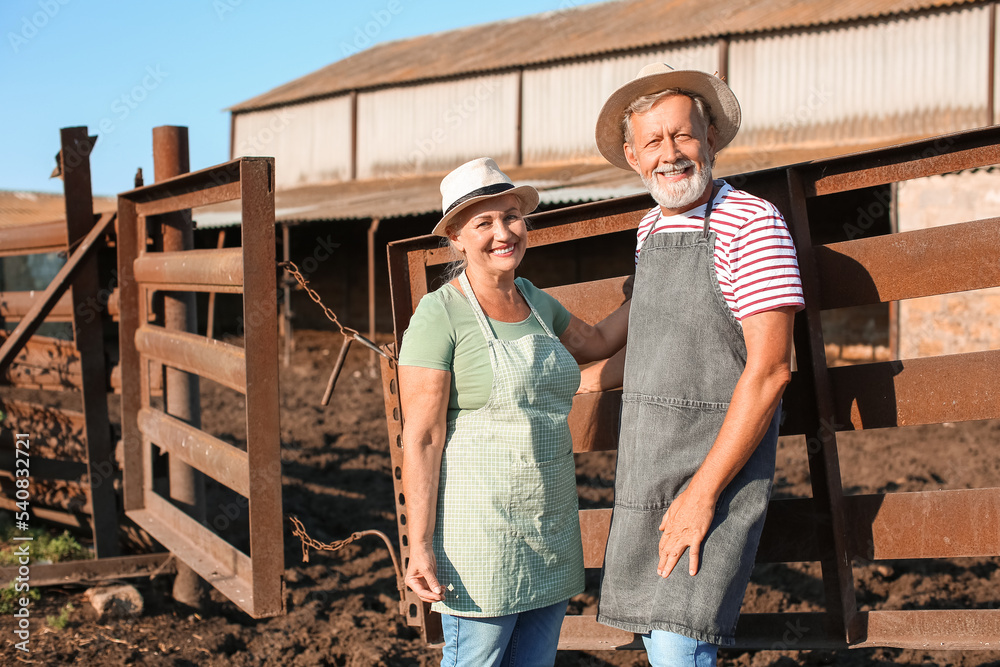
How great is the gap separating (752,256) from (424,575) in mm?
1198

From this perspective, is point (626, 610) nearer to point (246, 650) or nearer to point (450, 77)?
point (246, 650)

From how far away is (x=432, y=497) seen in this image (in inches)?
88.8

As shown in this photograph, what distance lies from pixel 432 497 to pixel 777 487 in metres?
4.57

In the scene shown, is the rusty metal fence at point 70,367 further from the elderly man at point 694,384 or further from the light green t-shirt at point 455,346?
the elderly man at point 694,384

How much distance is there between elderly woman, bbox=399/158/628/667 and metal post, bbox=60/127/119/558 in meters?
2.77

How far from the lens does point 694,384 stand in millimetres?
2139

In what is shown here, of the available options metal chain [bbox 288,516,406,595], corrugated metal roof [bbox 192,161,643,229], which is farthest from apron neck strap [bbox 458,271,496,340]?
corrugated metal roof [bbox 192,161,643,229]

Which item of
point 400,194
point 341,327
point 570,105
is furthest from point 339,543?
point 570,105

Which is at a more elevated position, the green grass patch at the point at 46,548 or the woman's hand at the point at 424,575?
the woman's hand at the point at 424,575

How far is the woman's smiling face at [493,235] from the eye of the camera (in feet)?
7.60

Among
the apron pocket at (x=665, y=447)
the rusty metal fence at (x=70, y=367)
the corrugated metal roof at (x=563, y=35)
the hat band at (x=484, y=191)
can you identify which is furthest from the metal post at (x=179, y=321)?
the corrugated metal roof at (x=563, y=35)

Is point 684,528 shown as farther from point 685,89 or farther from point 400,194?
point 400,194

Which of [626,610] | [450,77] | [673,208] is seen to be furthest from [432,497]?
[450,77]

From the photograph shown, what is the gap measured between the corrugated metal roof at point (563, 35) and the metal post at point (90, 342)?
506 inches
